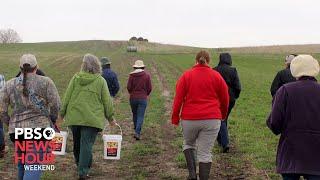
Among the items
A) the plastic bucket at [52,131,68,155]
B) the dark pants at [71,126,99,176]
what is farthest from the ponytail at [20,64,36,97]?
the plastic bucket at [52,131,68,155]

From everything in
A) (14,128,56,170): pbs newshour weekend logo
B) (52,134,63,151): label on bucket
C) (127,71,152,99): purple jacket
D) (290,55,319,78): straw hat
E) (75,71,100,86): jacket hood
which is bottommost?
(52,134,63,151): label on bucket

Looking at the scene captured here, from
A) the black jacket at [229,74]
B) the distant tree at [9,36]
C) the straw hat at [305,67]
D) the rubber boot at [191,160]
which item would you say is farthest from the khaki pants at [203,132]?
the distant tree at [9,36]

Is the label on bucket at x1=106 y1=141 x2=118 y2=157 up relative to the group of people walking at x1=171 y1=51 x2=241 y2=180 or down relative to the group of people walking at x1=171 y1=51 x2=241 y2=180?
down

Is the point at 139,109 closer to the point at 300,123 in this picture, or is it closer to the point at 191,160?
the point at 191,160

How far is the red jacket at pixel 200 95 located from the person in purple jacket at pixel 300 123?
83.1 inches

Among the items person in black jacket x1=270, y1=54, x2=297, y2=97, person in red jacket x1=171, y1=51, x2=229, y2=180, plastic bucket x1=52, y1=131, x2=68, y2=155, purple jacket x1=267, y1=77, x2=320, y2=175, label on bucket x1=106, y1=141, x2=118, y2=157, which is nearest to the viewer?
purple jacket x1=267, y1=77, x2=320, y2=175

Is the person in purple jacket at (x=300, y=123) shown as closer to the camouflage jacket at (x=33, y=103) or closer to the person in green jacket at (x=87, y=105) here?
the camouflage jacket at (x=33, y=103)

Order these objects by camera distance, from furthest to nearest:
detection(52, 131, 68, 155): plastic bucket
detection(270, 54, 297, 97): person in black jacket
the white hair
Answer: detection(270, 54, 297, 97): person in black jacket
detection(52, 131, 68, 155): plastic bucket
the white hair

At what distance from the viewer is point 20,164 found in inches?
271

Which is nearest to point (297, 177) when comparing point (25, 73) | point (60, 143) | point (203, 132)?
point (203, 132)

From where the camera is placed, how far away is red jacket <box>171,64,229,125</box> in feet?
25.1

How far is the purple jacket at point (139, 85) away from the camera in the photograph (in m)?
12.1

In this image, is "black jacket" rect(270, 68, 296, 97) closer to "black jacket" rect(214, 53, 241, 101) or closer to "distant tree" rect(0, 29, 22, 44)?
"black jacket" rect(214, 53, 241, 101)

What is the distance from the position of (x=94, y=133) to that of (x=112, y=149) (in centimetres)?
73
